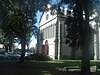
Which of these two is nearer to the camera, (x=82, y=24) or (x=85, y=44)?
(x=85, y=44)

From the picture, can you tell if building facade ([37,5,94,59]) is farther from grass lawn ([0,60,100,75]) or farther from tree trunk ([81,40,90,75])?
tree trunk ([81,40,90,75])

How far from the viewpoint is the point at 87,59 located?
24219mm

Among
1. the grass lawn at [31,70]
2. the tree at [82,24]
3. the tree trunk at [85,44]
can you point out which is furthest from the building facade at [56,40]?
the tree trunk at [85,44]

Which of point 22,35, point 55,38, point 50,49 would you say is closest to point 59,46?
point 55,38

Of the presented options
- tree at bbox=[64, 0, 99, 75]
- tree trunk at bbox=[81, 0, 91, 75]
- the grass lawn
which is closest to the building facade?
the grass lawn

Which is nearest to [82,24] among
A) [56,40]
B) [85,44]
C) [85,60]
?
[85,44]

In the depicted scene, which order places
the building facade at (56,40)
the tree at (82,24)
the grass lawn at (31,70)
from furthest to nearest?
1. the building facade at (56,40)
2. the grass lawn at (31,70)
3. the tree at (82,24)

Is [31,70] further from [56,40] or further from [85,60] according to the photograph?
[56,40]

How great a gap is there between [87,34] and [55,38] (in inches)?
1593

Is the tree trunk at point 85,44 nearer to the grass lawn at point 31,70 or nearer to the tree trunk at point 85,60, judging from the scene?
the tree trunk at point 85,60

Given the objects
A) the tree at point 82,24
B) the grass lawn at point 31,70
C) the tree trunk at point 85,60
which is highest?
the tree at point 82,24

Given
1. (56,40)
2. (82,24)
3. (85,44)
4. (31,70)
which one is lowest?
(31,70)

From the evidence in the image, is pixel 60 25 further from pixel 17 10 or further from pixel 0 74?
pixel 0 74

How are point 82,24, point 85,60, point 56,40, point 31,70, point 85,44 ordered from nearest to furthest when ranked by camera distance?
1. point 85,44
2. point 85,60
3. point 82,24
4. point 31,70
5. point 56,40
